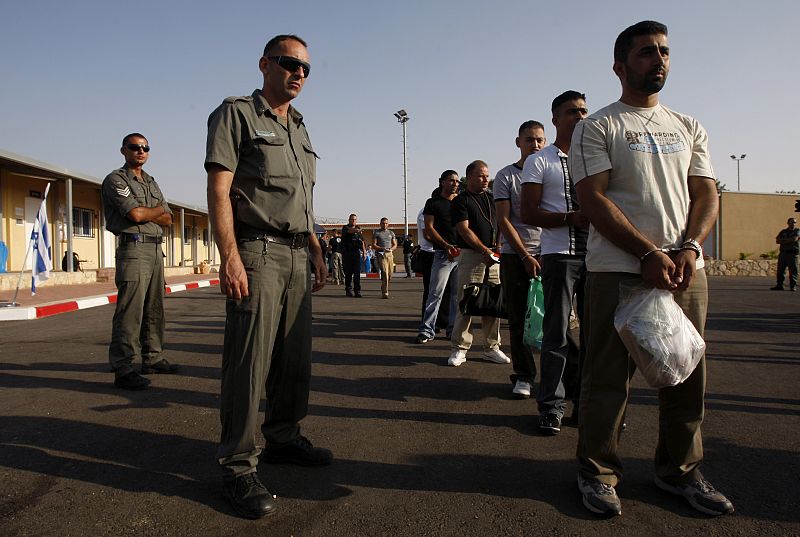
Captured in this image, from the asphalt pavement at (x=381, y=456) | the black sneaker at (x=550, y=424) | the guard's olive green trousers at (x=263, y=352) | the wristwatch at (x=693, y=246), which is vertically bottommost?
the asphalt pavement at (x=381, y=456)


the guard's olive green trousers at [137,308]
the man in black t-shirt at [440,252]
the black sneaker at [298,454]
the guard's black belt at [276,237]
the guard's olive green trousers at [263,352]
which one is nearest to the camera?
the guard's olive green trousers at [263,352]

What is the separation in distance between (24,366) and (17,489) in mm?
3318

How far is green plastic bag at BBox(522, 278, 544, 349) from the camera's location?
3.94 metres

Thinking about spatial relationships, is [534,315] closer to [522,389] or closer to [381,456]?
[522,389]

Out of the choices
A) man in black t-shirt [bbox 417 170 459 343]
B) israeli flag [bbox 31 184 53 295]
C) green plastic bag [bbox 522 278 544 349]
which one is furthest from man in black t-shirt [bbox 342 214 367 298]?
green plastic bag [bbox 522 278 544 349]

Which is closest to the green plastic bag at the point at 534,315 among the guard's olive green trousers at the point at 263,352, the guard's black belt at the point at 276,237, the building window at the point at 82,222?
the guard's olive green trousers at the point at 263,352

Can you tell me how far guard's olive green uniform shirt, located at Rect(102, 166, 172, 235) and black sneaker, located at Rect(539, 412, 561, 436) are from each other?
12.0 feet

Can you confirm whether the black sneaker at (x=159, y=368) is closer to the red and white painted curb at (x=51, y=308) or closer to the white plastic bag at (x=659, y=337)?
the white plastic bag at (x=659, y=337)

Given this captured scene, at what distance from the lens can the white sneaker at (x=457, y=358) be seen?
5.46m

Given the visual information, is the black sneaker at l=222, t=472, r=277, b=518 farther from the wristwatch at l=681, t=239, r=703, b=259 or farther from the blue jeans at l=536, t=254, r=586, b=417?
the wristwatch at l=681, t=239, r=703, b=259

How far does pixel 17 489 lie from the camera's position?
2.68 meters

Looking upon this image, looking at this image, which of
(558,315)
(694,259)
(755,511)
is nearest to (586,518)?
(755,511)

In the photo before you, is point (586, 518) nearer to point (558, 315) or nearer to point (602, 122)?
point (558, 315)

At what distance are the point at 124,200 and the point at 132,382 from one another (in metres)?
1.49
